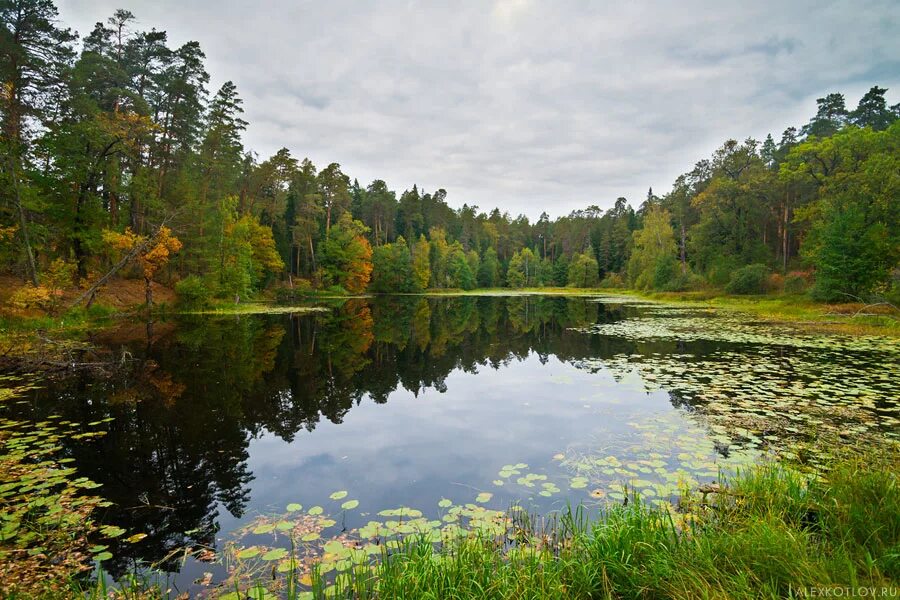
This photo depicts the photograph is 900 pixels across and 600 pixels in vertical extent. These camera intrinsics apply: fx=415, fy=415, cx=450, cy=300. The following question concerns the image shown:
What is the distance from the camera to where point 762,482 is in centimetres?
441

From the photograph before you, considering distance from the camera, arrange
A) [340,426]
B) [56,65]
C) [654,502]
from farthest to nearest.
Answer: [56,65], [340,426], [654,502]

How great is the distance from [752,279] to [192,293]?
140 feet

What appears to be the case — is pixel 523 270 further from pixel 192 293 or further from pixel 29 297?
pixel 29 297

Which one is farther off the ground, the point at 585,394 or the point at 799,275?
the point at 799,275

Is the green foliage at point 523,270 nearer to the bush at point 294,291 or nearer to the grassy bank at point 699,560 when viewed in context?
the bush at point 294,291

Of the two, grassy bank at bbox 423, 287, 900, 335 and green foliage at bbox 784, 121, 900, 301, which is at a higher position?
green foliage at bbox 784, 121, 900, 301

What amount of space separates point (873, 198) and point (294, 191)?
178ft

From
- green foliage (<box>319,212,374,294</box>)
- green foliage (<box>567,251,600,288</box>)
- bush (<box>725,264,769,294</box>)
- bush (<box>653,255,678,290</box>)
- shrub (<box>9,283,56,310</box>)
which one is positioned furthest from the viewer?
green foliage (<box>567,251,600,288</box>)

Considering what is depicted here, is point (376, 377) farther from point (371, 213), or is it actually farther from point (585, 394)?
point (371, 213)

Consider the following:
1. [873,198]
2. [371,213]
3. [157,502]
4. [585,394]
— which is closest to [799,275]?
[873,198]

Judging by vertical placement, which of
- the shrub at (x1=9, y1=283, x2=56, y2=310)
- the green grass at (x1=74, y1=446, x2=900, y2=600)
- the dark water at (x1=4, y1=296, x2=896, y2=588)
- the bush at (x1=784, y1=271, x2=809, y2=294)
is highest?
the shrub at (x1=9, y1=283, x2=56, y2=310)

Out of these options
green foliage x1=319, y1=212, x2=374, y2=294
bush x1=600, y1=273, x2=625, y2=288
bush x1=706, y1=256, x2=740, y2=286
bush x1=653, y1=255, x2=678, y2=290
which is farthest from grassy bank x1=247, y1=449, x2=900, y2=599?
bush x1=600, y1=273, x2=625, y2=288

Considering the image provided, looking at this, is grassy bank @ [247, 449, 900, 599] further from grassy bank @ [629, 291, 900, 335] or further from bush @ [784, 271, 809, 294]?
bush @ [784, 271, 809, 294]

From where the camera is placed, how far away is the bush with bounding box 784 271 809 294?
3056 centimetres
